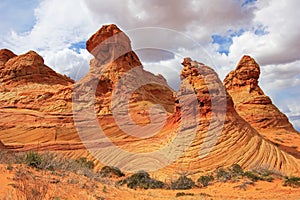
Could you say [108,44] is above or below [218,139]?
above

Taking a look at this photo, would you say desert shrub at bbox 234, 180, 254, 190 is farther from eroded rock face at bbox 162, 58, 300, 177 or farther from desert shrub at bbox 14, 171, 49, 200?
desert shrub at bbox 14, 171, 49, 200

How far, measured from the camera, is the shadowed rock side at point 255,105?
36.9 meters

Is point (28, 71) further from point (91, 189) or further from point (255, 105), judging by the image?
point (91, 189)

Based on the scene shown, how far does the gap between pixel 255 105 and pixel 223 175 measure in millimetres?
25556

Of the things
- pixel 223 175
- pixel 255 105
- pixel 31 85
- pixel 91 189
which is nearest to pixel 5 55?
pixel 31 85

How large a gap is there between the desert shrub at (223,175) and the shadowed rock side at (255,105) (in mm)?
18366

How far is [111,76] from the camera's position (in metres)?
Result: 34.2

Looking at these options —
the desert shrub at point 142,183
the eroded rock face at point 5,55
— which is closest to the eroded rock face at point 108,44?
the eroded rock face at point 5,55

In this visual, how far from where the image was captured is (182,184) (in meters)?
Result: 14.9

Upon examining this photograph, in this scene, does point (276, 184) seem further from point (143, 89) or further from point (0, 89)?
point (0, 89)

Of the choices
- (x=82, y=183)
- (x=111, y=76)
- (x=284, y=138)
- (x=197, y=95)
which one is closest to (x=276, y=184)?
(x=197, y=95)

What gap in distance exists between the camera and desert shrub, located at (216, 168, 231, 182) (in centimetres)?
1530

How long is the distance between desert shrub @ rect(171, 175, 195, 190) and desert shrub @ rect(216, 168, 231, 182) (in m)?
1.48

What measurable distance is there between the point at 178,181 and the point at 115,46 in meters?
24.2
